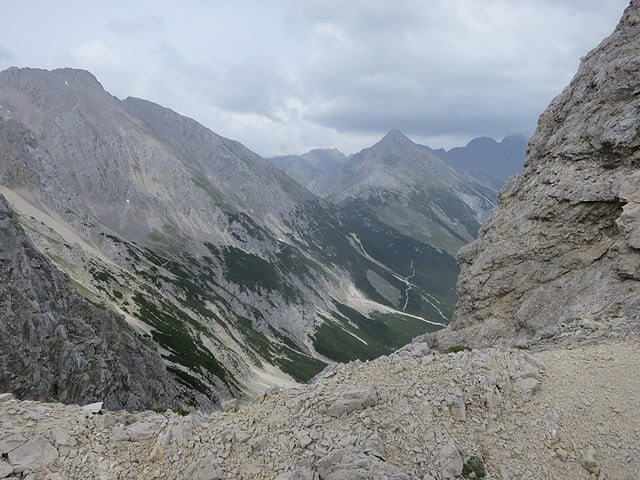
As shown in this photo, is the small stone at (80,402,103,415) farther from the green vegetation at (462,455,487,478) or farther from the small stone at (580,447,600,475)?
the small stone at (580,447,600,475)

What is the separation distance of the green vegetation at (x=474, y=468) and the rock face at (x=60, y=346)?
46649mm

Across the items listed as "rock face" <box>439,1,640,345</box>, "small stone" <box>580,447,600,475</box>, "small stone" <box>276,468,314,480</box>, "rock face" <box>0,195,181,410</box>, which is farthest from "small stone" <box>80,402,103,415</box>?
"rock face" <box>0,195,181,410</box>

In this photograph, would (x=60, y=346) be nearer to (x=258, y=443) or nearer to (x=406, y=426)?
(x=258, y=443)

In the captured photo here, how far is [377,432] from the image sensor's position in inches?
635

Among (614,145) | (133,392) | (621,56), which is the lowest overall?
(133,392)

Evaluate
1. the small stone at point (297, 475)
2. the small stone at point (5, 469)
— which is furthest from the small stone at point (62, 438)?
the small stone at point (297, 475)

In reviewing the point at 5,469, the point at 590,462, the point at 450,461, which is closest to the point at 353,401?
the point at 450,461

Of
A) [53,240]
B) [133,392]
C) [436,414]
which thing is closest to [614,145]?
[436,414]

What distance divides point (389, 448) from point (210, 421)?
24.3 feet

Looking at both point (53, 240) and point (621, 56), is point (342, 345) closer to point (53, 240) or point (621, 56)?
point (53, 240)

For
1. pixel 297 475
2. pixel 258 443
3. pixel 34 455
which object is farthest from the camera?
pixel 258 443

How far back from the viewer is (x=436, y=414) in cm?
1706

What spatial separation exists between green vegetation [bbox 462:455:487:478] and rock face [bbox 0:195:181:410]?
46.6m

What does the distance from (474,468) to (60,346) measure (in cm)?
5293
